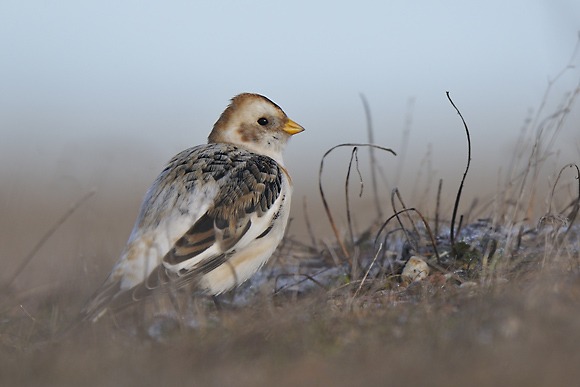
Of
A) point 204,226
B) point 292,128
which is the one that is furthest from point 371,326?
point 292,128

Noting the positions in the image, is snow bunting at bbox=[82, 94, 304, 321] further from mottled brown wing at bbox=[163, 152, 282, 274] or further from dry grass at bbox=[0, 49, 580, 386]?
dry grass at bbox=[0, 49, 580, 386]

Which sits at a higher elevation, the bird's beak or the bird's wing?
the bird's beak

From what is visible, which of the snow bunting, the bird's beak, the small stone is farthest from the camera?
the bird's beak

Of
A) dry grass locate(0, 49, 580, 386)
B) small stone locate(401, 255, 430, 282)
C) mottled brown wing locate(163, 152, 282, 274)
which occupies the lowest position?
small stone locate(401, 255, 430, 282)

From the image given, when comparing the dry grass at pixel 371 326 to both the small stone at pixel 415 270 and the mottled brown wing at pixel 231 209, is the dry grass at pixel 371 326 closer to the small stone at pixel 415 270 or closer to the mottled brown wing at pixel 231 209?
the small stone at pixel 415 270

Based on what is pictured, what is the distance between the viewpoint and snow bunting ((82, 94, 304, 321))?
3836 mm

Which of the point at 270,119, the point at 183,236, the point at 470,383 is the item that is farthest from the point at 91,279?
the point at 470,383

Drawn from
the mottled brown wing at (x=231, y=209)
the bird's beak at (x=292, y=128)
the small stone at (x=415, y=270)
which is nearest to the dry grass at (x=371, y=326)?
the small stone at (x=415, y=270)

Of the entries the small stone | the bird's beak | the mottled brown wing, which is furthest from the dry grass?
the bird's beak

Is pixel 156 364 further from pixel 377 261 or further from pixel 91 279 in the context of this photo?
pixel 377 261

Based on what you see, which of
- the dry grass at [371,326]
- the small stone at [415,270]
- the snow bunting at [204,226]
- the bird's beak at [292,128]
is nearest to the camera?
the dry grass at [371,326]

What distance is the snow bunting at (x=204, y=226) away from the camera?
384 cm

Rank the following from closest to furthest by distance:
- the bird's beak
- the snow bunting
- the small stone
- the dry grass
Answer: the dry grass
the snow bunting
the small stone
the bird's beak

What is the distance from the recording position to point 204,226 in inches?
158
